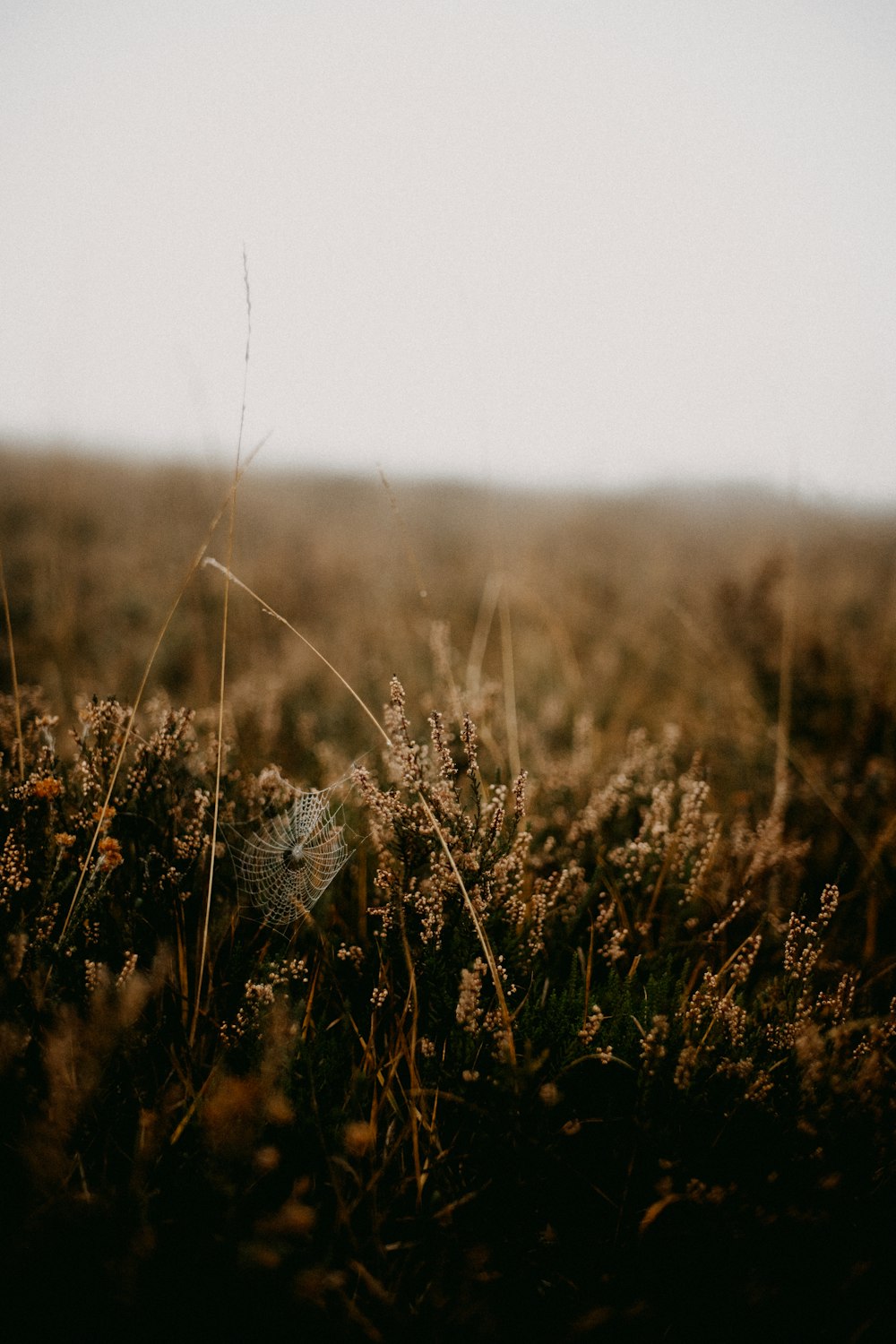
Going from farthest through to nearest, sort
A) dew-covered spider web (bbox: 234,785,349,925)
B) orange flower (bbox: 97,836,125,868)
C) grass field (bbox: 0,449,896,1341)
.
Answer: dew-covered spider web (bbox: 234,785,349,925), orange flower (bbox: 97,836,125,868), grass field (bbox: 0,449,896,1341)

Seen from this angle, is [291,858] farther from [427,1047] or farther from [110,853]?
[427,1047]

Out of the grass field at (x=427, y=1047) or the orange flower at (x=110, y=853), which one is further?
the orange flower at (x=110, y=853)

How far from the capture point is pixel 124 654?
420 centimetres

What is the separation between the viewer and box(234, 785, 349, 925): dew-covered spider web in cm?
160

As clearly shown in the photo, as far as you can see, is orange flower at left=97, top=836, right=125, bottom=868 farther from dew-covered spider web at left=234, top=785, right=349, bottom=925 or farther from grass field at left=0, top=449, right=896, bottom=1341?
dew-covered spider web at left=234, top=785, right=349, bottom=925

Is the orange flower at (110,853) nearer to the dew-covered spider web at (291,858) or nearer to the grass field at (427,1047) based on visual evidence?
the grass field at (427,1047)

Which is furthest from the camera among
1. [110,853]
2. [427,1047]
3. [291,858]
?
[291,858]

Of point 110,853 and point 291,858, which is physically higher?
point 110,853

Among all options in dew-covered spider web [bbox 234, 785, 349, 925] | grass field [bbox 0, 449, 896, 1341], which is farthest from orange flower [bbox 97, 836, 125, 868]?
dew-covered spider web [bbox 234, 785, 349, 925]

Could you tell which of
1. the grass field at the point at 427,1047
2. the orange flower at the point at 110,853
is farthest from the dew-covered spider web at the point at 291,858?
the orange flower at the point at 110,853

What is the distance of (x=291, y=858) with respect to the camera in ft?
5.59

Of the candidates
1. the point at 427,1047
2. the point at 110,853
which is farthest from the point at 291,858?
the point at 427,1047

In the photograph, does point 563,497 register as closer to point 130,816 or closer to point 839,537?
point 839,537

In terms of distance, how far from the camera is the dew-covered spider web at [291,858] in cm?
160
